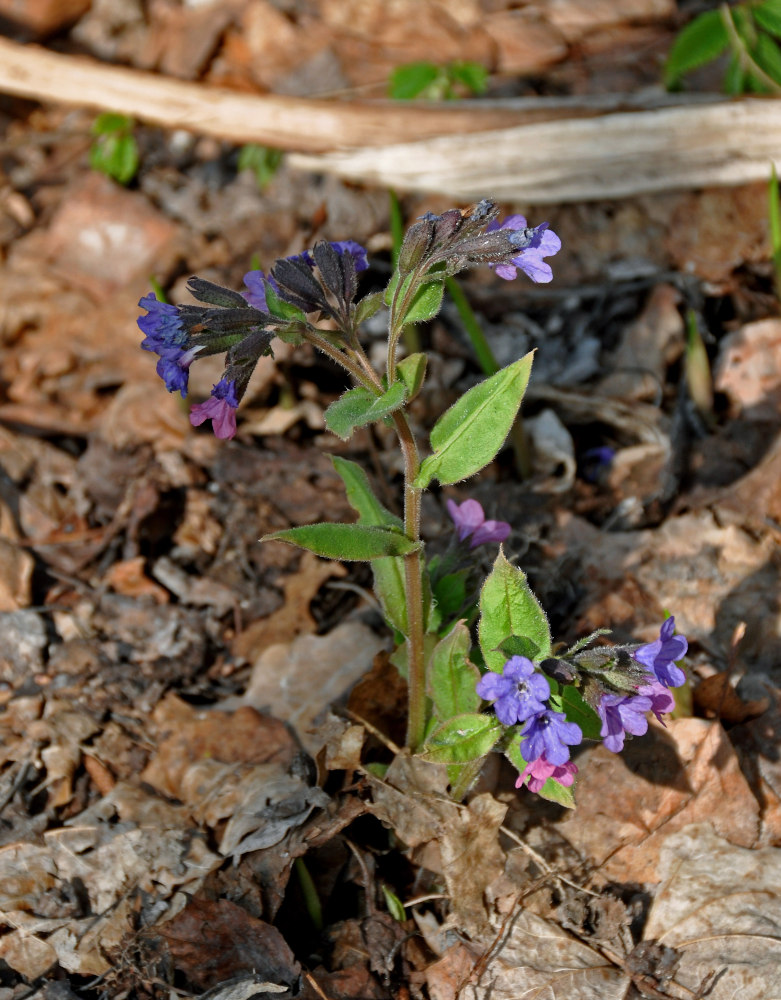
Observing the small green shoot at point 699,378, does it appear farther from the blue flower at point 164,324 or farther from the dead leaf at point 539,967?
the blue flower at point 164,324

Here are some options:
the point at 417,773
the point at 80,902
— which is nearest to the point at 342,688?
the point at 417,773

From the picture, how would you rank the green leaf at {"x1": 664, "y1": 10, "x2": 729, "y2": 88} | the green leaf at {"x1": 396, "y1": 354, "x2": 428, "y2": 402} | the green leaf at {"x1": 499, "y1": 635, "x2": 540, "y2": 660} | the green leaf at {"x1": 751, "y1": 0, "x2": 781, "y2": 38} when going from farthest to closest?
the green leaf at {"x1": 664, "y1": 10, "x2": 729, "y2": 88} → the green leaf at {"x1": 751, "y1": 0, "x2": 781, "y2": 38} → the green leaf at {"x1": 396, "y1": 354, "x2": 428, "y2": 402} → the green leaf at {"x1": 499, "y1": 635, "x2": 540, "y2": 660}

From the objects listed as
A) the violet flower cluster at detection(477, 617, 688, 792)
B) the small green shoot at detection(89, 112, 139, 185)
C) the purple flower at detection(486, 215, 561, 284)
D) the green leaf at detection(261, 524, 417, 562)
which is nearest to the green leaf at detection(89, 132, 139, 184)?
the small green shoot at detection(89, 112, 139, 185)

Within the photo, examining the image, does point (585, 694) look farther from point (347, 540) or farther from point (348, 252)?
point (348, 252)

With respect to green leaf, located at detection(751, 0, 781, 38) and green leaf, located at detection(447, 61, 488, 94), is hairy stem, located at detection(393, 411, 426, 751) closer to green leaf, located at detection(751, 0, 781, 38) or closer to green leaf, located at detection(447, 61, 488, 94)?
green leaf, located at detection(447, 61, 488, 94)

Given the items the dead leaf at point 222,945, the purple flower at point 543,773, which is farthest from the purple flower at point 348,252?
the dead leaf at point 222,945
